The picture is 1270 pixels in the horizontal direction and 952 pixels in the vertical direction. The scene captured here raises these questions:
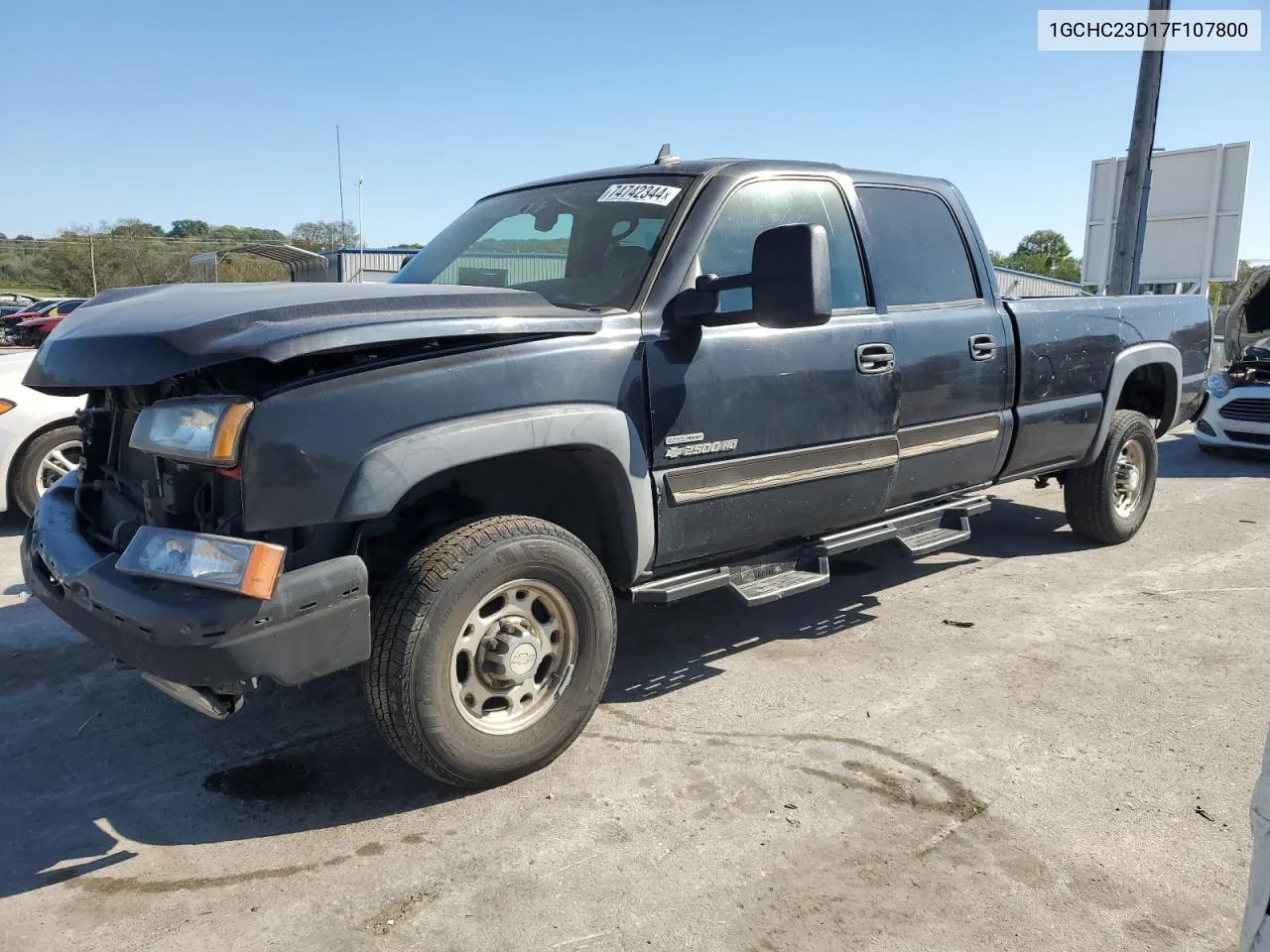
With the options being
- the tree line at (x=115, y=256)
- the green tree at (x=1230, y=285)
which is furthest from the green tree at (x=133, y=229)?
the green tree at (x=1230, y=285)

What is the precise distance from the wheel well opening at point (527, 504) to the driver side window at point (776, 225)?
Result: 82 cm

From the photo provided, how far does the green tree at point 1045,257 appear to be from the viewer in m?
84.3

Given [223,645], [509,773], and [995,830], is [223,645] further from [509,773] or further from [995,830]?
[995,830]

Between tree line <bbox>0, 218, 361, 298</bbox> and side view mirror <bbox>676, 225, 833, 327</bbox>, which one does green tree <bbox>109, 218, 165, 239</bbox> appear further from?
side view mirror <bbox>676, 225, 833, 327</bbox>

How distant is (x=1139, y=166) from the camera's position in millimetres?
13203

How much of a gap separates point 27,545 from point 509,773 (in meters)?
1.82

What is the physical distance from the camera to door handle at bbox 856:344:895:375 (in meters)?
4.02

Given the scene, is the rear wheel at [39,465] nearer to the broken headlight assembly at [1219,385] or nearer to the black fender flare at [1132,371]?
the black fender flare at [1132,371]

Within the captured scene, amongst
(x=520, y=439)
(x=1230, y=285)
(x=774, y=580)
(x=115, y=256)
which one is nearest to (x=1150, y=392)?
(x=774, y=580)

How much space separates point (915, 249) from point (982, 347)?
566 mm

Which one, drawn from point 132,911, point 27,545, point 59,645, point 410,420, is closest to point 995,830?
point 410,420

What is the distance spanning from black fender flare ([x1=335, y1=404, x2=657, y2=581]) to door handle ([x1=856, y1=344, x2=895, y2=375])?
1187mm

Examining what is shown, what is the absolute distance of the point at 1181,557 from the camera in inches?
233

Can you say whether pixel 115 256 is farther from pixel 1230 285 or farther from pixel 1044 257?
pixel 1044 257
